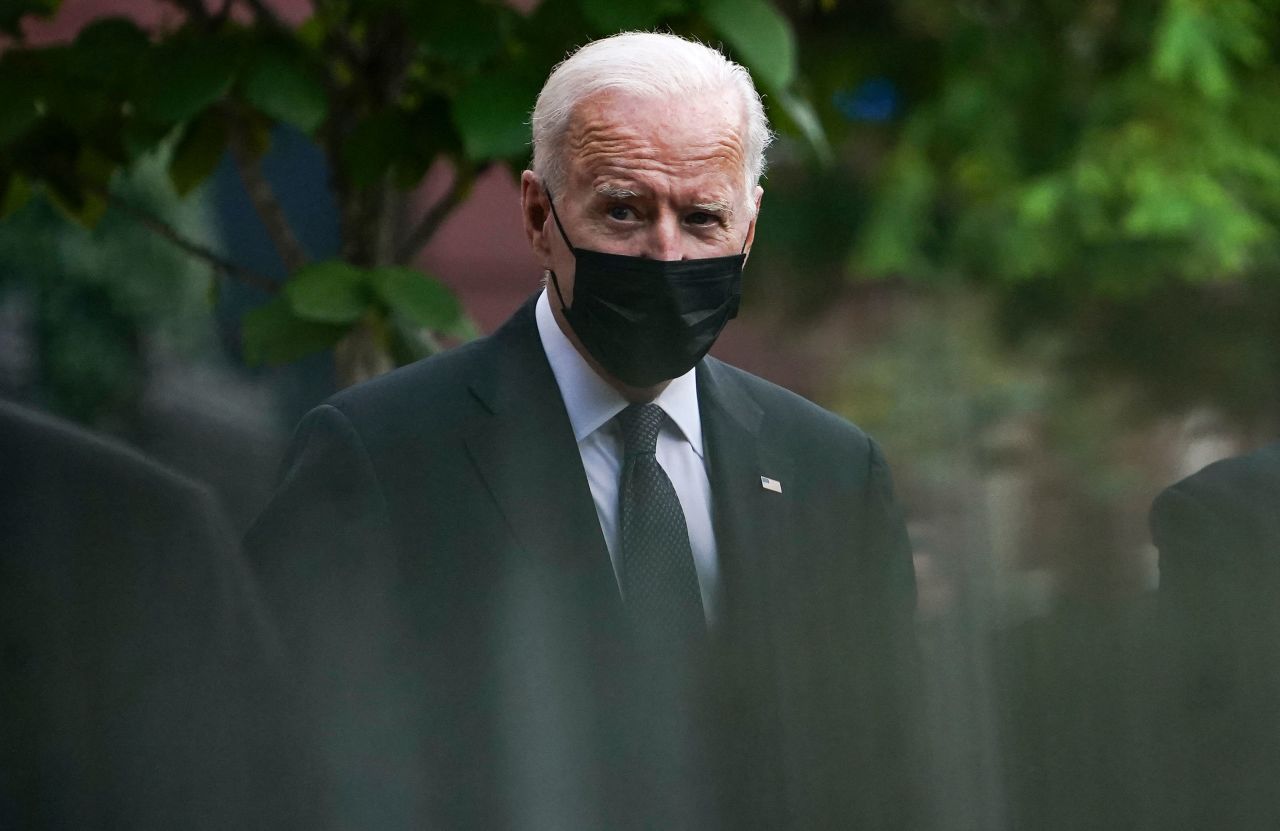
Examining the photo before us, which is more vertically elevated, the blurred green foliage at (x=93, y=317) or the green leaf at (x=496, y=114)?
the green leaf at (x=496, y=114)

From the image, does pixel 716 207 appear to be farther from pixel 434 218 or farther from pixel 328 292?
pixel 434 218

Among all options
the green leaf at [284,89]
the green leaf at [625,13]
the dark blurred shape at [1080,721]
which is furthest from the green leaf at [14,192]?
the dark blurred shape at [1080,721]

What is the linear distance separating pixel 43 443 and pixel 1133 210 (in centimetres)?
171

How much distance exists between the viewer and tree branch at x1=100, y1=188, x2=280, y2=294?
238 centimetres

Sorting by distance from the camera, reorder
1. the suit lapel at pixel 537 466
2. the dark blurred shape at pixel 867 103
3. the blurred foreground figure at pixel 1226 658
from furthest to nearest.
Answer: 1. the dark blurred shape at pixel 867 103
2. the suit lapel at pixel 537 466
3. the blurred foreground figure at pixel 1226 658

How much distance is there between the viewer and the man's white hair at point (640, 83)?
5.77ft

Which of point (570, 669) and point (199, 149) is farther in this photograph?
point (199, 149)

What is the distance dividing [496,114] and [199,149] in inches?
21.4

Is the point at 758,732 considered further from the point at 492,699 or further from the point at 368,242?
the point at 368,242

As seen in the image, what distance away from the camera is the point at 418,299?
2490mm

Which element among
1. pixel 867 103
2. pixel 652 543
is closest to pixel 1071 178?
pixel 867 103

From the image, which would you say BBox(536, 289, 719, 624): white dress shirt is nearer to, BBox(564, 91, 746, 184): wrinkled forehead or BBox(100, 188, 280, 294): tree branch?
BBox(564, 91, 746, 184): wrinkled forehead

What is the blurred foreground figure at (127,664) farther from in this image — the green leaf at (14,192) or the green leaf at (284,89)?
the green leaf at (14,192)

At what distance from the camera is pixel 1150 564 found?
3.84ft
